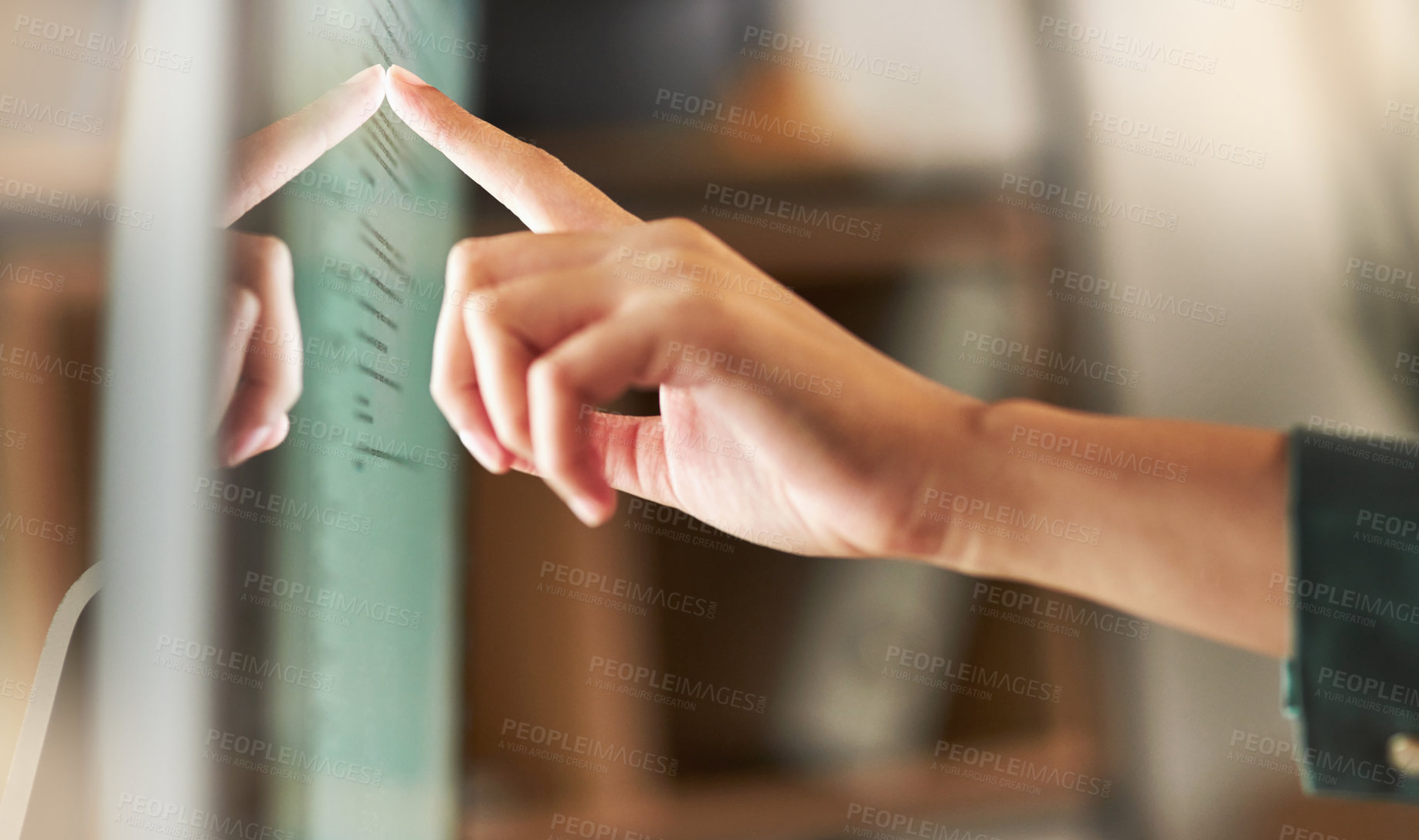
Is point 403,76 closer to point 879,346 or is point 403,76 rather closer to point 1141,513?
point 879,346

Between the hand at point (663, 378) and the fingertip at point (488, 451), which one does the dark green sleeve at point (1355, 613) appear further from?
the fingertip at point (488, 451)

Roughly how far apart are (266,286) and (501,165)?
17cm

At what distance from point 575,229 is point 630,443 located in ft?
0.45

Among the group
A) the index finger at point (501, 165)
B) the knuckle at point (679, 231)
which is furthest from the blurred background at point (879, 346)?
the knuckle at point (679, 231)

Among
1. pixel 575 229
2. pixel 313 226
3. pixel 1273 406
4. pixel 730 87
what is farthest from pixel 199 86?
pixel 1273 406

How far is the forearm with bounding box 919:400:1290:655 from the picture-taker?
0.49m

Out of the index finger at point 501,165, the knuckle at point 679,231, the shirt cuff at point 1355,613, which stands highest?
the index finger at point 501,165

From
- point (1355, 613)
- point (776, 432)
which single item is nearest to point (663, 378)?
point (776, 432)

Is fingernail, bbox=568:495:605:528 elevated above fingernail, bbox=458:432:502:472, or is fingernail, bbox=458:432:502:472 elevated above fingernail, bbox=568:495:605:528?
fingernail, bbox=458:432:502:472

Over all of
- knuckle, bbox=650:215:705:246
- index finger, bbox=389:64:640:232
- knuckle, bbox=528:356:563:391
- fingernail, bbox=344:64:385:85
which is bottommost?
knuckle, bbox=528:356:563:391

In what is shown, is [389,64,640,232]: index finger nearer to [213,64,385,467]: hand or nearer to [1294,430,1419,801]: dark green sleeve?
[213,64,385,467]: hand

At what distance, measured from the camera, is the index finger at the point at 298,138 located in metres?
0.46

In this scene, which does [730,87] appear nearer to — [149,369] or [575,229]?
[575,229]

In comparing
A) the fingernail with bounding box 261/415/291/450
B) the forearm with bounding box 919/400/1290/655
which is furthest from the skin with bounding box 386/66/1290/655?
the fingernail with bounding box 261/415/291/450
